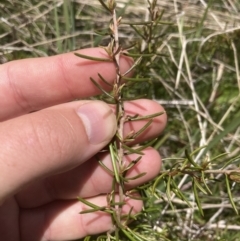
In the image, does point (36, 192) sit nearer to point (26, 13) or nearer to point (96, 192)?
point (96, 192)

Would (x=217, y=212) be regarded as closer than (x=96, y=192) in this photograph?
No

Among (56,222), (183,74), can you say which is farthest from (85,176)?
(183,74)

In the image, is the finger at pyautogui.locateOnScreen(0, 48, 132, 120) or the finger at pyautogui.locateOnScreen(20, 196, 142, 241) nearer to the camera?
the finger at pyautogui.locateOnScreen(0, 48, 132, 120)

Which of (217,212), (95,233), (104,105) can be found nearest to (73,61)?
(104,105)

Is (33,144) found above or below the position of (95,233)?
above

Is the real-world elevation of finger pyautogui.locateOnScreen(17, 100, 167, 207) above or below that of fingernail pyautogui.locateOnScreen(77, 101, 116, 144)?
below


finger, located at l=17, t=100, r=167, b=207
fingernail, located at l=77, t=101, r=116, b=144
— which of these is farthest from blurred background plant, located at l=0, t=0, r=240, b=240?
fingernail, located at l=77, t=101, r=116, b=144

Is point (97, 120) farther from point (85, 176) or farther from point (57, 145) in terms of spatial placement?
point (85, 176)

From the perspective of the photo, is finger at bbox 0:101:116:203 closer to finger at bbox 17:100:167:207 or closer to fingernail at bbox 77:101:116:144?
fingernail at bbox 77:101:116:144
